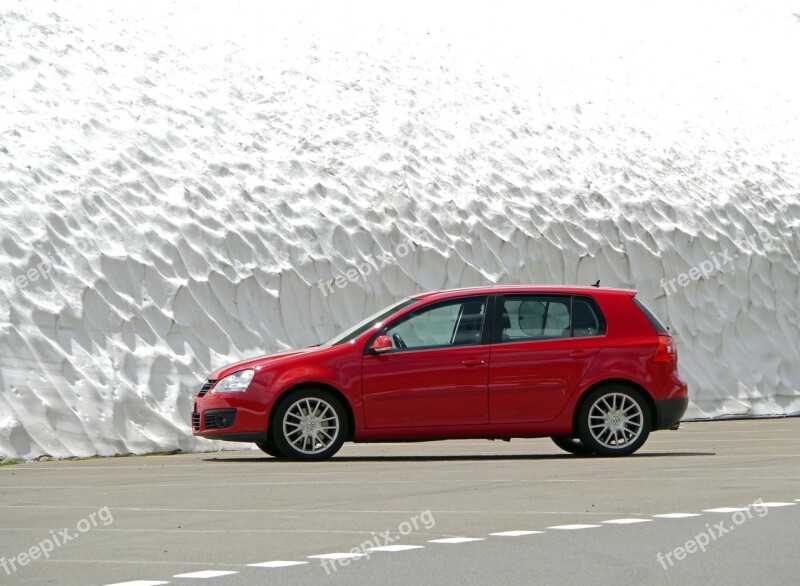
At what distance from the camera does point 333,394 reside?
12.6m

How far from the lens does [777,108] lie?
27750 millimetres

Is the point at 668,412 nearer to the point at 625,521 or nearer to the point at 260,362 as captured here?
the point at 260,362

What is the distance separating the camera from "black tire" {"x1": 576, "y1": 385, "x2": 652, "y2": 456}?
12906mm

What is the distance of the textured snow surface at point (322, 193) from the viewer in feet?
52.1

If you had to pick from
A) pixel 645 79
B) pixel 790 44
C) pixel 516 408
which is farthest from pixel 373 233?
pixel 790 44

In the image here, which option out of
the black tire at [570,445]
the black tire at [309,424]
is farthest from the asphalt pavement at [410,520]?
the black tire at [570,445]

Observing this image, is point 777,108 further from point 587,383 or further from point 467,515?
point 467,515

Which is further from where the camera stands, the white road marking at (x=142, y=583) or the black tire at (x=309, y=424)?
the black tire at (x=309, y=424)

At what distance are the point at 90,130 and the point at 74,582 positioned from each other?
13.4 meters

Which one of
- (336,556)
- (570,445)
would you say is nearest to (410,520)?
(336,556)

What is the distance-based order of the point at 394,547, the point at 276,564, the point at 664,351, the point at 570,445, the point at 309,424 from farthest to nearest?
the point at 570,445, the point at 664,351, the point at 309,424, the point at 394,547, the point at 276,564

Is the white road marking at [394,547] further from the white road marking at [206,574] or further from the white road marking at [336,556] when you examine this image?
the white road marking at [206,574]

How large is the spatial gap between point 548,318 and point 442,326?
1.03 metres

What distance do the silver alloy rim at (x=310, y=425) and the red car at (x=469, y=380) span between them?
0.04 ft
